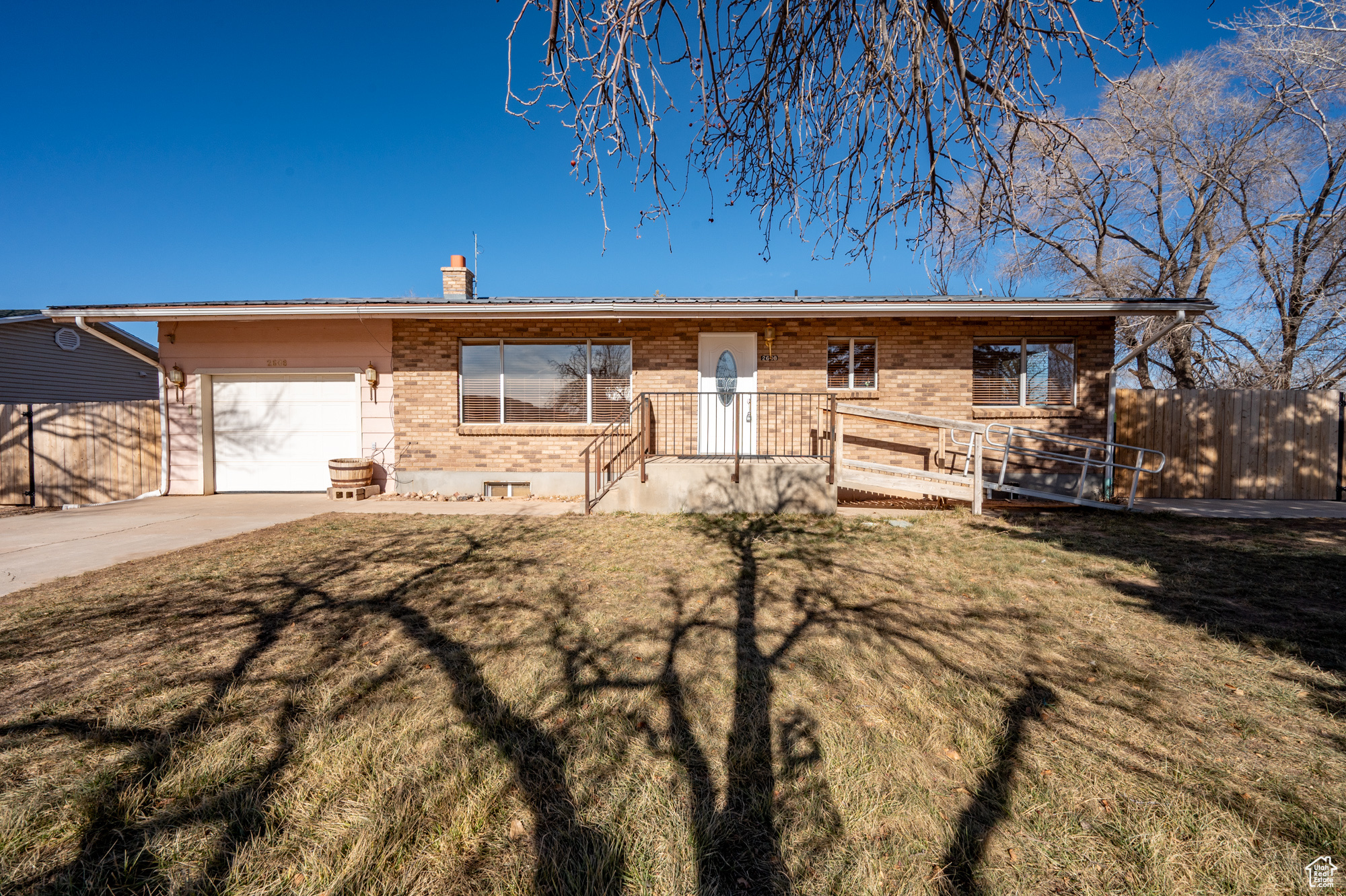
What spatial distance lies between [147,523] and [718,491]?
23.8ft

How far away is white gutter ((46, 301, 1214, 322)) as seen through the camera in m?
7.76

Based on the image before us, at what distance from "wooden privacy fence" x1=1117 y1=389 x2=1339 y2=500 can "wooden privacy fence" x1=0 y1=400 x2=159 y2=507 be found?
17.0m

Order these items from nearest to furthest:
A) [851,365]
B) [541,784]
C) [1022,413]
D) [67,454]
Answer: [541,784] → [1022,413] → [67,454] → [851,365]

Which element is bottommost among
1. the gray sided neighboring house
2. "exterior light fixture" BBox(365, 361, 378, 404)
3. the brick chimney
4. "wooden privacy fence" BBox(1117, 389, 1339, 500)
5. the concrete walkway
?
the concrete walkway

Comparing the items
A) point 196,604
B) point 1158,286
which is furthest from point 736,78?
point 1158,286

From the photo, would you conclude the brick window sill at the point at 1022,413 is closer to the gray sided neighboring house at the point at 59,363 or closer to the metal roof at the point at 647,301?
the metal roof at the point at 647,301

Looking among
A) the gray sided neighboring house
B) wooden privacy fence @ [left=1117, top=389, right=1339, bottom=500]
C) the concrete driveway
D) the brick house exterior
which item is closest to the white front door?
the brick house exterior

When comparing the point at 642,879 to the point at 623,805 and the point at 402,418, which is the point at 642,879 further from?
the point at 402,418

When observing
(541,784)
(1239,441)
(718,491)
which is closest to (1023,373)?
(1239,441)

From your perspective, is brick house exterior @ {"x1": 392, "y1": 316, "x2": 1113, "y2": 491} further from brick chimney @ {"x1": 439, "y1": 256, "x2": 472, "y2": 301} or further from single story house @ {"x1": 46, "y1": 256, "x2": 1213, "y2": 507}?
brick chimney @ {"x1": 439, "y1": 256, "x2": 472, "y2": 301}

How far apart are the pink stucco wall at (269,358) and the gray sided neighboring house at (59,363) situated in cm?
125

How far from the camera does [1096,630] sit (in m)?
3.17

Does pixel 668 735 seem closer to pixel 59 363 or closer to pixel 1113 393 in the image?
pixel 1113 393

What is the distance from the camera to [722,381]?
877cm
